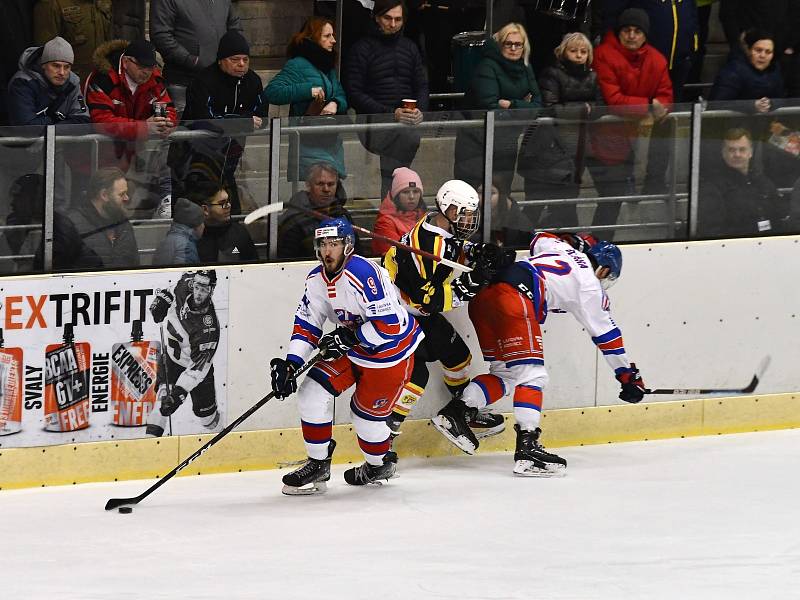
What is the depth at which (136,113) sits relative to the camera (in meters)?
7.92

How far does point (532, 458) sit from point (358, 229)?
4.54 feet

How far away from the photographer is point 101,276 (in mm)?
7520

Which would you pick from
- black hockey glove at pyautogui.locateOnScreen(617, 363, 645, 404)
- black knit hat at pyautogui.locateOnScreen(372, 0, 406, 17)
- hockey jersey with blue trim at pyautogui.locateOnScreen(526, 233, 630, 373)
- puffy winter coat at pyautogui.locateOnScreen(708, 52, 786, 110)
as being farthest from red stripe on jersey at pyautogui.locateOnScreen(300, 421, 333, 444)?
puffy winter coat at pyautogui.locateOnScreen(708, 52, 786, 110)

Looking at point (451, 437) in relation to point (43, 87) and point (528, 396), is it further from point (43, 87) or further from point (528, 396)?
point (43, 87)

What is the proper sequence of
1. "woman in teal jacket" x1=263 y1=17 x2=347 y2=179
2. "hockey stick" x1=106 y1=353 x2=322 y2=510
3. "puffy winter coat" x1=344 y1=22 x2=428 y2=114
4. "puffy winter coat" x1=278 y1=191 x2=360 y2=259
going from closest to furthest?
1. "hockey stick" x1=106 y1=353 x2=322 y2=510
2. "puffy winter coat" x1=278 y1=191 x2=360 y2=259
3. "woman in teal jacket" x1=263 y1=17 x2=347 y2=179
4. "puffy winter coat" x1=344 y1=22 x2=428 y2=114

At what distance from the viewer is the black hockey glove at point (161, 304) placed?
25.1 feet

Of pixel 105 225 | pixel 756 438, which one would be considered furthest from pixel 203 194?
pixel 756 438

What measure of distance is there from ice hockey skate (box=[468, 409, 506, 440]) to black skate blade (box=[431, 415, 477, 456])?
0.53 feet

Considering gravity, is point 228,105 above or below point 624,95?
below

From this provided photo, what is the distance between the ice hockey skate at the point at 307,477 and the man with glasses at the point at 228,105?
119 cm

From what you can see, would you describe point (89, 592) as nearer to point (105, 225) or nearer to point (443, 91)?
point (105, 225)

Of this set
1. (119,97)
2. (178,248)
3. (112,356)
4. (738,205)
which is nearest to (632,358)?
(738,205)

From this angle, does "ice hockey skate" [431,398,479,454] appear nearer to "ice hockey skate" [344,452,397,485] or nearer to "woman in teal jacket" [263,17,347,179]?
"ice hockey skate" [344,452,397,485]

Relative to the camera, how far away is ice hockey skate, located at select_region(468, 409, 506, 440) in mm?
8375
